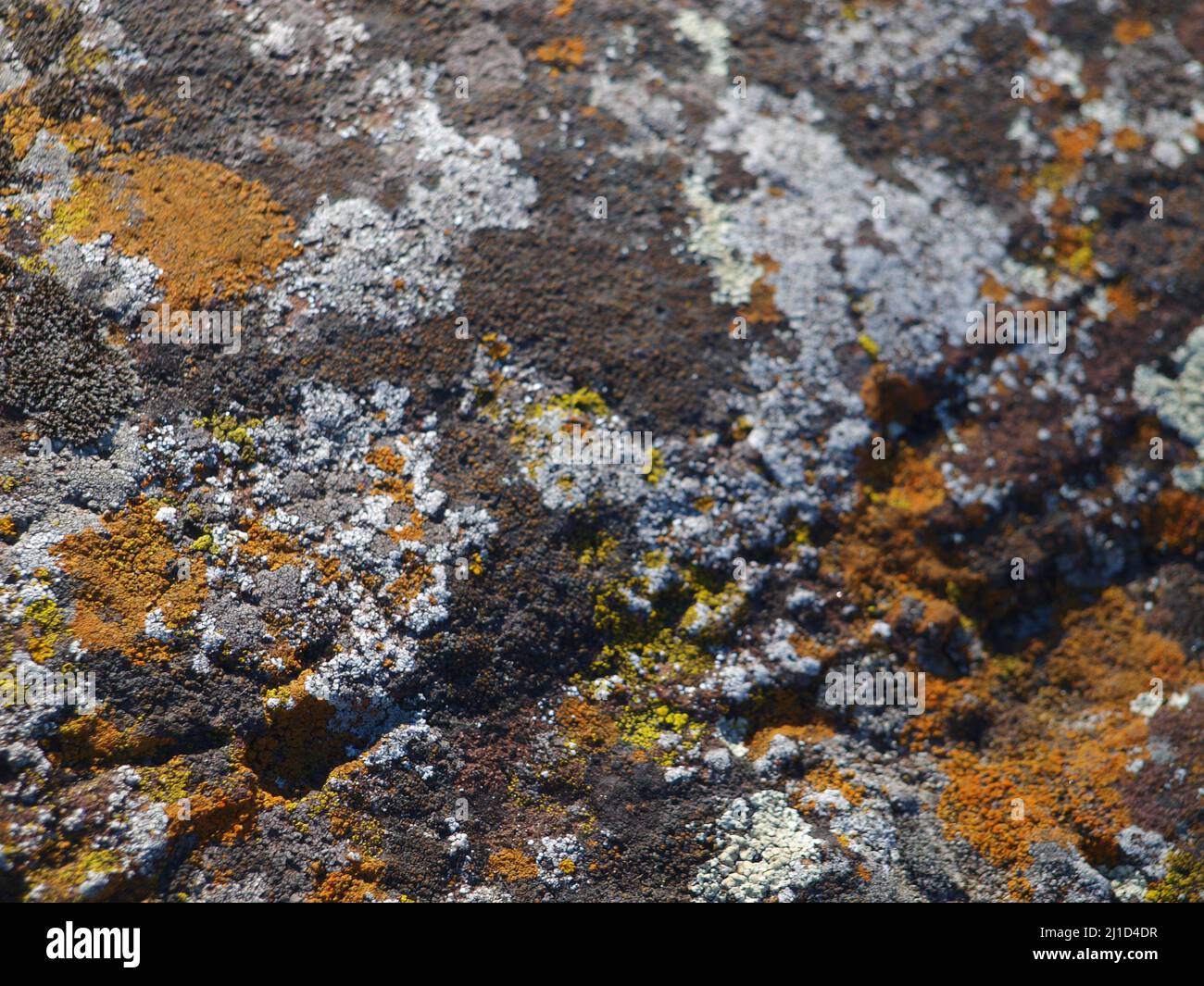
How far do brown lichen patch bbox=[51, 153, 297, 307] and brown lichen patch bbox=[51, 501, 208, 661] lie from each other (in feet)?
2.82

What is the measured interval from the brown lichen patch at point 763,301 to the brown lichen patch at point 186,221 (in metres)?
1.79

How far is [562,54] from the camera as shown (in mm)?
3828

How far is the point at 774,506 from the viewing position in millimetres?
3445

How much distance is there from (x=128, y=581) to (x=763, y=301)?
257 cm

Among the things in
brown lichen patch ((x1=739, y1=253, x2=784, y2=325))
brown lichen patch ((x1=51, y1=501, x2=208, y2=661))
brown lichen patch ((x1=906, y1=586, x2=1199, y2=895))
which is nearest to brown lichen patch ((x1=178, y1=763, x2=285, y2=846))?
brown lichen patch ((x1=51, y1=501, x2=208, y2=661))

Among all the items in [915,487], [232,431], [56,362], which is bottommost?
[915,487]

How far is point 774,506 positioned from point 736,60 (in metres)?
2.05

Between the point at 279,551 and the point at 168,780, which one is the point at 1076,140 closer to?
the point at 279,551

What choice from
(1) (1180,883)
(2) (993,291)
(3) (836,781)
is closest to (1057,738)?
(1) (1180,883)

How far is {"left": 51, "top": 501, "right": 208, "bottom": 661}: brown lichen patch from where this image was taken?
2.95 m

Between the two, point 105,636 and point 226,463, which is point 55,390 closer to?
point 226,463

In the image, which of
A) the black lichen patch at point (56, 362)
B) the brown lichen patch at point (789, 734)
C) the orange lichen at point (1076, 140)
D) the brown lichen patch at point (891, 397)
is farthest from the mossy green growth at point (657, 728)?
the orange lichen at point (1076, 140)

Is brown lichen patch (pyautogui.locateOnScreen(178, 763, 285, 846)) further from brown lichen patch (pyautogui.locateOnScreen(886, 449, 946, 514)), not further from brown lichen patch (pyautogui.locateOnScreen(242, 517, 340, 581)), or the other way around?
brown lichen patch (pyautogui.locateOnScreen(886, 449, 946, 514))
